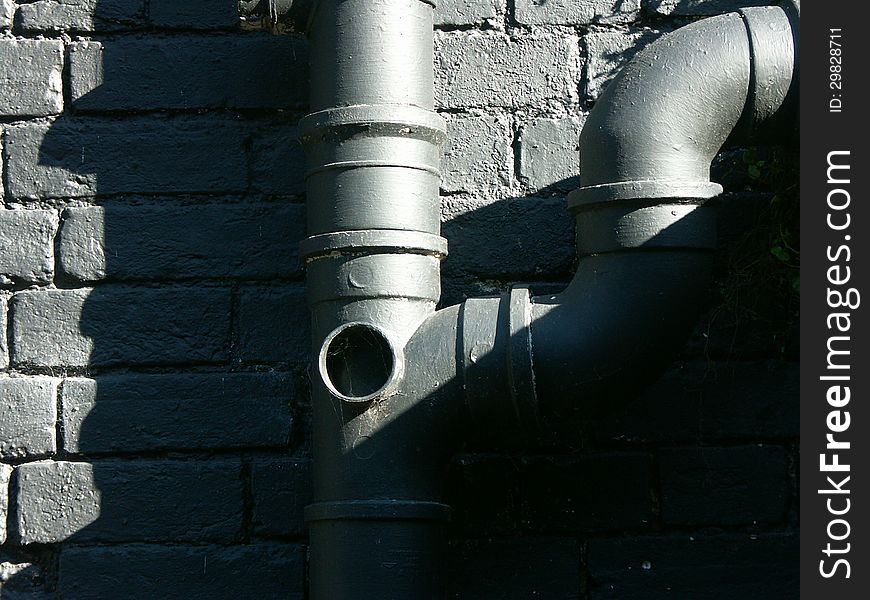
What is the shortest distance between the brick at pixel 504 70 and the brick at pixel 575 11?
1.4 inches

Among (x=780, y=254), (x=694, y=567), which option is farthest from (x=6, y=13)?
(x=694, y=567)

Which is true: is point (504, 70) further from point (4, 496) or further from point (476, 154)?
point (4, 496)

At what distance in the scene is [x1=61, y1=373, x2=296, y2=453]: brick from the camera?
193 centimetres

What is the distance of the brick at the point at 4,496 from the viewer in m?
1.91

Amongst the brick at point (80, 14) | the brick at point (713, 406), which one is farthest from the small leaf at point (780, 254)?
the brick at point (80, 14)

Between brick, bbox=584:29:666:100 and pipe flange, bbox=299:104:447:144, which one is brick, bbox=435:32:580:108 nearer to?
brick, bbox=584:29:666:100

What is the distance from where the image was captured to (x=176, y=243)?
6.51 ft

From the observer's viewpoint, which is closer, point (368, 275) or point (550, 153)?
point (368, 275)

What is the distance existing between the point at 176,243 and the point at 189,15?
444mm

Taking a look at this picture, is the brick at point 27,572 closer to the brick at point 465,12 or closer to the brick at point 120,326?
the brick at point 120,326

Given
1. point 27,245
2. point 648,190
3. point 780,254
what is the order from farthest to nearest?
point 27,245
point 780,254
point 648,190

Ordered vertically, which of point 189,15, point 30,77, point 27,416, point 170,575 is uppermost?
point 189,15
